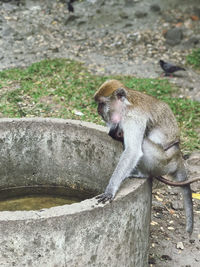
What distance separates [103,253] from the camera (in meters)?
2.82

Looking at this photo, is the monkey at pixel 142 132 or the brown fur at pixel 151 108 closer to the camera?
the monkey at pixel 142 132

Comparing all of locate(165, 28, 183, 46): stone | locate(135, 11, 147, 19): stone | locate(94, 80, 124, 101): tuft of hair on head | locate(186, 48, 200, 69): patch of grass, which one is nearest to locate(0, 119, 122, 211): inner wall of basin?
locate(94, 80, 124, 101): tuft of hair on head

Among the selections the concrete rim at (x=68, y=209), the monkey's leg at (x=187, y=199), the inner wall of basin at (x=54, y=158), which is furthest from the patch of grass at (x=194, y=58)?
the concrete rim at (x=68, y=209)

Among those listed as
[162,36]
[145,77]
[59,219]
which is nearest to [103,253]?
[59,219]

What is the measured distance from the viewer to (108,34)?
988 centimetres

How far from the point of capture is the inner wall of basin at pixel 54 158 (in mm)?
4012

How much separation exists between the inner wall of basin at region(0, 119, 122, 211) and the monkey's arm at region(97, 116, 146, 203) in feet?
1.65

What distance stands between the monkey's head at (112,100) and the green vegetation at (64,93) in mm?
2471

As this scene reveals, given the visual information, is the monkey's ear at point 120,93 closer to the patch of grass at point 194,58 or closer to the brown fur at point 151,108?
the brown fur at point 151,108

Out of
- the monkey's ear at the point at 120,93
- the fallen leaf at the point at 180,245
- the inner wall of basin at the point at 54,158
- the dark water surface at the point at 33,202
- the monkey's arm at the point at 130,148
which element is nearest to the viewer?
the monkey's arm at the point at 130,148

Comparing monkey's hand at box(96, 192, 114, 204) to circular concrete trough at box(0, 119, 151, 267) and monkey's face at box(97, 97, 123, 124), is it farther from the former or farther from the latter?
monkey's face at box(97, 97, 123, 124)

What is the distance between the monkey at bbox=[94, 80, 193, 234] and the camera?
10.9 feet

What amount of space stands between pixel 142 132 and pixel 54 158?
3.89 ft

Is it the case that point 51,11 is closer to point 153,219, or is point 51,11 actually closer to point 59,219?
point 153,219
